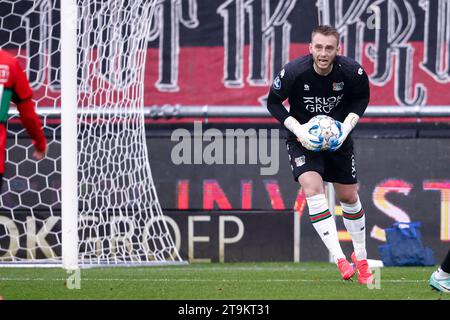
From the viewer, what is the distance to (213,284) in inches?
293

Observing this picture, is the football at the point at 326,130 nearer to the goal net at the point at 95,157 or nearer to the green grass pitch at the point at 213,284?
the green grass pitch at the point at 213,284

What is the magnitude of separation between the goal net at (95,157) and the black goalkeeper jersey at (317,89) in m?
2.62

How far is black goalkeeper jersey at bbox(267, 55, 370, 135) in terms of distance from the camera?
24.6 feet

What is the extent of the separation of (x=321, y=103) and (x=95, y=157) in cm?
305

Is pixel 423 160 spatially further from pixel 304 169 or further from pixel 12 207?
pixel 12 207

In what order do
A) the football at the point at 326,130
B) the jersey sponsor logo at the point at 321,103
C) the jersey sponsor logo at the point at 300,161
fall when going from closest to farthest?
the football at the point at 326,130, the jersey sponsor logo at the point at 300,161, the jersey sponsor logo at the point at 321,103

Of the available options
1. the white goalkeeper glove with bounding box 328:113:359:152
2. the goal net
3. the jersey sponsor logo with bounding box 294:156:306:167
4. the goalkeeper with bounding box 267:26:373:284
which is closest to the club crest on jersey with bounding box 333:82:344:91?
the goalkeeper with bounding box 267:26:373:284

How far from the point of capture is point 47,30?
10359mm

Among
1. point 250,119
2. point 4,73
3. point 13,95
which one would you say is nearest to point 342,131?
point 13,95

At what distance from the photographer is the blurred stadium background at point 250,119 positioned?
10336mm

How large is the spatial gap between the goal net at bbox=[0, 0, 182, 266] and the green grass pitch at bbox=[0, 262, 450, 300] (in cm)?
73

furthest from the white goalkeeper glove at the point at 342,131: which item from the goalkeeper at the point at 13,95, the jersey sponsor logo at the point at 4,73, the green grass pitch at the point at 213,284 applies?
the jersey sponsor logo at the point at 4,73

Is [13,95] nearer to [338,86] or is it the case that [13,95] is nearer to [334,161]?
[338,86]

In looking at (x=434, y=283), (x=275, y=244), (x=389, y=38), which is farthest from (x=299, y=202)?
(x=434, y=283)
